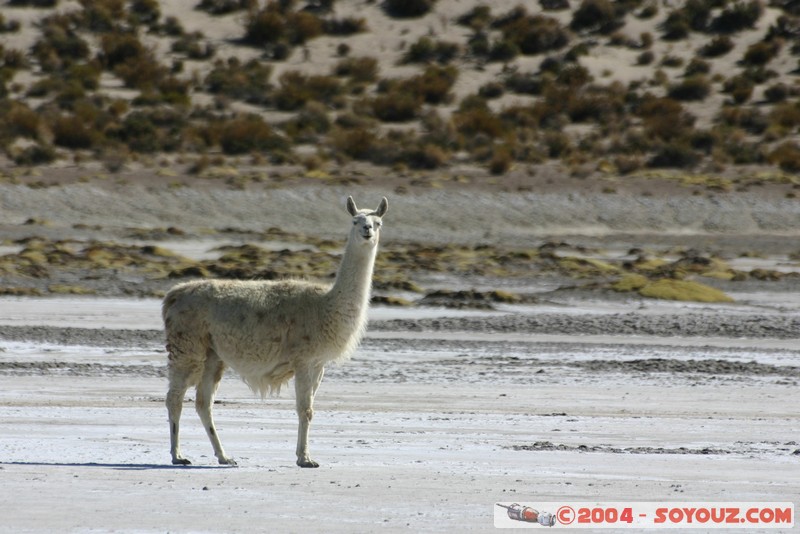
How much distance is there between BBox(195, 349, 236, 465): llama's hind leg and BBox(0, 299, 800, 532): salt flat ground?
187 mm

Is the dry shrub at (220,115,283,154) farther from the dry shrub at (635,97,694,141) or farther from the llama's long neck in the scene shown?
the llama's long neck

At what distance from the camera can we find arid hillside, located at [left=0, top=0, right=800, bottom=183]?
44.8m

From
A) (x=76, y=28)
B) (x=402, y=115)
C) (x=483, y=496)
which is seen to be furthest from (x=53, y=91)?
(x=483, y=496)

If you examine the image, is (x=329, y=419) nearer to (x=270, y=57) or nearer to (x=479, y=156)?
(x=479, y=156)

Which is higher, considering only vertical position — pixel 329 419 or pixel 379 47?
pixel 329 419

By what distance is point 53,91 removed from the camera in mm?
51281

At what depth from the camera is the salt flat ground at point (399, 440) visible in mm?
8570

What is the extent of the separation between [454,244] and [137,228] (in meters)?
7.80

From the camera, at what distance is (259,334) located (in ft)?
34.4

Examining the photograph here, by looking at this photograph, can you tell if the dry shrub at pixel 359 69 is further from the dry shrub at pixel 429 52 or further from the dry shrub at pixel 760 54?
the dry shrub at pixel 760 54

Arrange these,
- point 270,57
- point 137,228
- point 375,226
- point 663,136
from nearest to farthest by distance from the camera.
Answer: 1. point 375,226
2. point 137,228
3. point 663,136
4. point 270,57

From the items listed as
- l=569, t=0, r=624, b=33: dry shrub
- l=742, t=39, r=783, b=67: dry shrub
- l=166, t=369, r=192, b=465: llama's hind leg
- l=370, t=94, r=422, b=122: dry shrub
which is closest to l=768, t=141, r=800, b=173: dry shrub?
l=742, t=39, r=783, b=67: dry shrub

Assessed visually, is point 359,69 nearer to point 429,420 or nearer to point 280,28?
point 280,28

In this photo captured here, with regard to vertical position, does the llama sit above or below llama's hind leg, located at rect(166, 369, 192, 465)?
above
